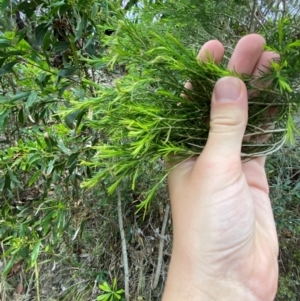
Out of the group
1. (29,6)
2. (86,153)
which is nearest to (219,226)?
(86,153)

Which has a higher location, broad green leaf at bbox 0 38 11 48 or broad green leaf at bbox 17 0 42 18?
broad green leaf at bbox 17 0 42 18

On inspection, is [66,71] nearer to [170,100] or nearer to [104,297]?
[170,100]

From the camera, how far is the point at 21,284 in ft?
5.21

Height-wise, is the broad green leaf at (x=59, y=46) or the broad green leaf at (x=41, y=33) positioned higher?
the broad green leaf at (x=41, y=33)

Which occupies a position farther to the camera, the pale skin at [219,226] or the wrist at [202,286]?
the wrist at [202,286]

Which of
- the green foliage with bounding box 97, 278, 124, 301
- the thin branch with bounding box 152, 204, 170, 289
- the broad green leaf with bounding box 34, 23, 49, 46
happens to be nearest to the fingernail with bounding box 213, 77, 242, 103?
the broad green leaf with bounding box 34, 23, 49, 46

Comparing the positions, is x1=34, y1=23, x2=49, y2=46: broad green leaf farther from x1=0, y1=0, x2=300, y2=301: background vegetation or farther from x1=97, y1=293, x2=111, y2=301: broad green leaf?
x1=97, y1=293, x2=111, y2=301: broad green leaf

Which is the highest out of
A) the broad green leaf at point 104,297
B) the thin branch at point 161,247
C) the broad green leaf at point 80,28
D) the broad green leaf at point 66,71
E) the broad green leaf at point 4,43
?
the broad green leaf at point 80,28

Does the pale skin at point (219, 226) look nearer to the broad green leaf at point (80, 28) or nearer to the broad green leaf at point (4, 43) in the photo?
the broad green leaf at point (80, 28)

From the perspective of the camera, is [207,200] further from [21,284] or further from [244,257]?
[21,284]

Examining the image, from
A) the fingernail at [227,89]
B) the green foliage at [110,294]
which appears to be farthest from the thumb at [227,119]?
the green foliage at [110,294]

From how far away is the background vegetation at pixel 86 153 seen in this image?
74cm

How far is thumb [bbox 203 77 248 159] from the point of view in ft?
1.77

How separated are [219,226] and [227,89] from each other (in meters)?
0.33
